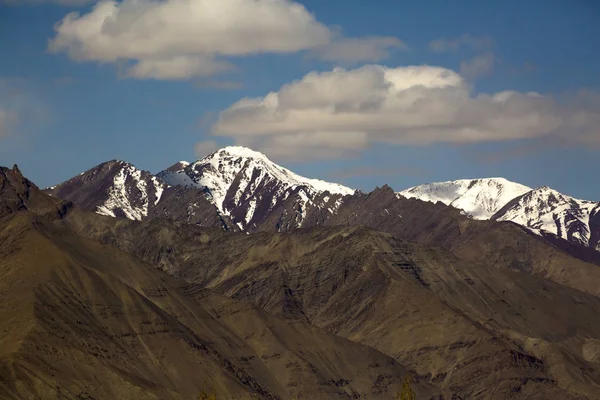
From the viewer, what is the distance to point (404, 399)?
17950 cm

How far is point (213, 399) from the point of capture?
179 meters

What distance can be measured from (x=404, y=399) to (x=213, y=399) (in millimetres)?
23998
